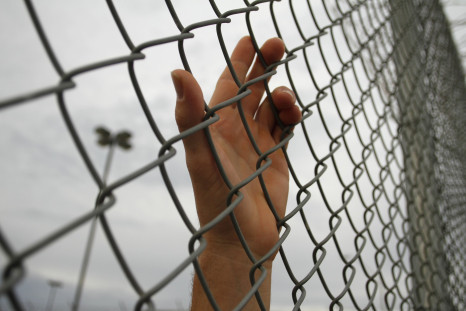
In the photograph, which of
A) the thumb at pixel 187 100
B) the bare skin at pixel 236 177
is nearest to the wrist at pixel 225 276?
Answer: the bare skin at pixel 236 177

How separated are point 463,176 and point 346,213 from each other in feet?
Answer: 10.9

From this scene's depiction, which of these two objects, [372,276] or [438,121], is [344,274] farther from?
[438,121]

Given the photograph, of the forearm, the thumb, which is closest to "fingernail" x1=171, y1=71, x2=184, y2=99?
the thumb

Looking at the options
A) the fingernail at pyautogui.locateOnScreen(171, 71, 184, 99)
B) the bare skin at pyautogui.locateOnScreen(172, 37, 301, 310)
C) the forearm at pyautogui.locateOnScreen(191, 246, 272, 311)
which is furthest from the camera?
the forearm at pyautogui.locateOnScreen(191, 246, 272, 311)

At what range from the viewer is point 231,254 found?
1.22 m

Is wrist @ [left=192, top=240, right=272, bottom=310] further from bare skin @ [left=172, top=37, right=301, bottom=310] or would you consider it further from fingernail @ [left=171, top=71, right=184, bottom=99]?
fingernail @ [left=171, top=71, right=184, bottom=99]

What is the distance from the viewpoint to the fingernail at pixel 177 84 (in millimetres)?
910

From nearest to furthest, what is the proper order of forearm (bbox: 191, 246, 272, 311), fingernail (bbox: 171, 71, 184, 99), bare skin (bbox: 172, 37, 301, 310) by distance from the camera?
fingernail (bbox: 171, 71, 184, 99) < bare skin (bbox: 172, 37, 301, 310) < forearm (bbox: 191, 246, 272, 311)

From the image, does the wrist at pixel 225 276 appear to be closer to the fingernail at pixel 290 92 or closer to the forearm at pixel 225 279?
the forearm at pixel 225 279

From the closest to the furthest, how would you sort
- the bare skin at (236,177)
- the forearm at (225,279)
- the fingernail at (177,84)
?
the fingernail at (177,84) → the bare skin at (236,177) → the forearm at (225,279)

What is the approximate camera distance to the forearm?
1.20 m

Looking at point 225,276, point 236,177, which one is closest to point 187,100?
point 236,177

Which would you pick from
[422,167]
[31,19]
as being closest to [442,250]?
[422,167]

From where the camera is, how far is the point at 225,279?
121 cm
